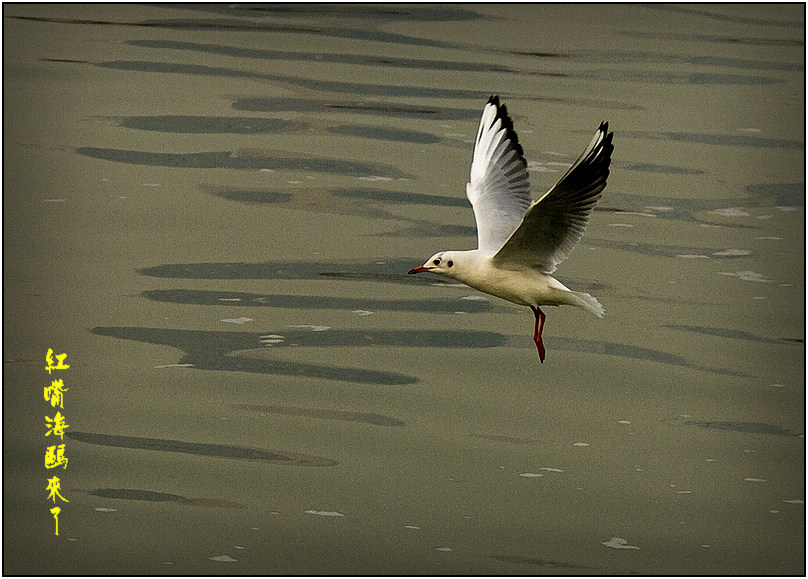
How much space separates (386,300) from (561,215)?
84cm

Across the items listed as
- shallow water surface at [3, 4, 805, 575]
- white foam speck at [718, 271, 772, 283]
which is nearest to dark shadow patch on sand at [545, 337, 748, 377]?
shallow water surface at [3, 4, 805, 575]

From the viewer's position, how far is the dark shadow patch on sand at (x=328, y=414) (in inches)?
98.3

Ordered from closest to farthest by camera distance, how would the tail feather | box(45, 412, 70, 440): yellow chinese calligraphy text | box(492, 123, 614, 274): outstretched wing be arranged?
box(492, 123, 614, 274): outstretched wing
the tail feather
box(45, 412, 70, 440): yellow chinese calligraphy text

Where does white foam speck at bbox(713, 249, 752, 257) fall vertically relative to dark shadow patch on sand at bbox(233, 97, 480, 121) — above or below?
below

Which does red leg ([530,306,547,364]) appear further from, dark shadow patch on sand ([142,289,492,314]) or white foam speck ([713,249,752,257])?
white foam speck ([713,249,752,257])

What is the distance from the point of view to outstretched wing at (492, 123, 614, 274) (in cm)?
191

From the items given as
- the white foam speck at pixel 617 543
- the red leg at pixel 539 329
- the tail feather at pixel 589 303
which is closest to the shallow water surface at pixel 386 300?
the white foam speck at pixel 617 543

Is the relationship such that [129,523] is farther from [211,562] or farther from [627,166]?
[627,166]

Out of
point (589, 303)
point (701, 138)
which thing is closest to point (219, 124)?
point (701, 138)

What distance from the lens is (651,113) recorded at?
306cm

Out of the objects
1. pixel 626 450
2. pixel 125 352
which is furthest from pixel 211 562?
pixel 626 450

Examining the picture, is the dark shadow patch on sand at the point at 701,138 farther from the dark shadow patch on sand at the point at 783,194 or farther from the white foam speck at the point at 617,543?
the white foam speck at the point at 617,543

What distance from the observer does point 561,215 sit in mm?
2018

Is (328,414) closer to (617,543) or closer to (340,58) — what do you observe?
Answer: (617,543)
